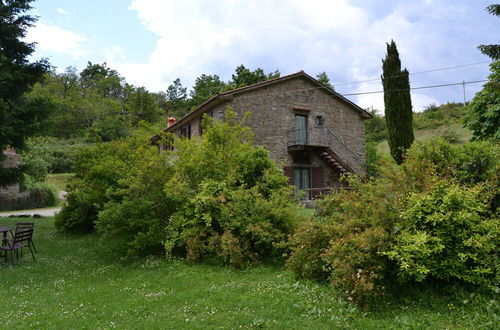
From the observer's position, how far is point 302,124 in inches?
864

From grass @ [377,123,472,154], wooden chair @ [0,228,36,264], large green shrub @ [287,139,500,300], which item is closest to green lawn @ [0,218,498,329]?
large green shrub @ [287,139,500,300]

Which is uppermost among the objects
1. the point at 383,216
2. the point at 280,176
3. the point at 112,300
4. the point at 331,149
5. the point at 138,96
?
the point at 138,96

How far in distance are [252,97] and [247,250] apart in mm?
13077

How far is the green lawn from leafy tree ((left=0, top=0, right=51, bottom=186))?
19.9 ft

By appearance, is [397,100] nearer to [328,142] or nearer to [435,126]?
[328,142]

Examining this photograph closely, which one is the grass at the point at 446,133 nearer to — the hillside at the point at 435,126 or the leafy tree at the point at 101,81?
the hillside at the point at 435,126

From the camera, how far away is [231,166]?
9.89 metres

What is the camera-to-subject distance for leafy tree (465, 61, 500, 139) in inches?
612

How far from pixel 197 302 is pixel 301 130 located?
55.5 feet

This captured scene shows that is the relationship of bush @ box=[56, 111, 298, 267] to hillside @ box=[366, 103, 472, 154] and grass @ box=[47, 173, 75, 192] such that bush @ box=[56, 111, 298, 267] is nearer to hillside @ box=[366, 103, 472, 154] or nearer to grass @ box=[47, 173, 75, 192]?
hillside @ box=[366, 103, 472, 154]

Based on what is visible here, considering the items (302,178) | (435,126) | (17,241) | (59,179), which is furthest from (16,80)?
(435,126)

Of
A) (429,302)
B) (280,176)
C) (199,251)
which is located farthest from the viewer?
(280,176)

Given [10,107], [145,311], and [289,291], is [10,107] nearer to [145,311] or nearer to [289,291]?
[145,311]

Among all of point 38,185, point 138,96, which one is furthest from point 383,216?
point 138,96
